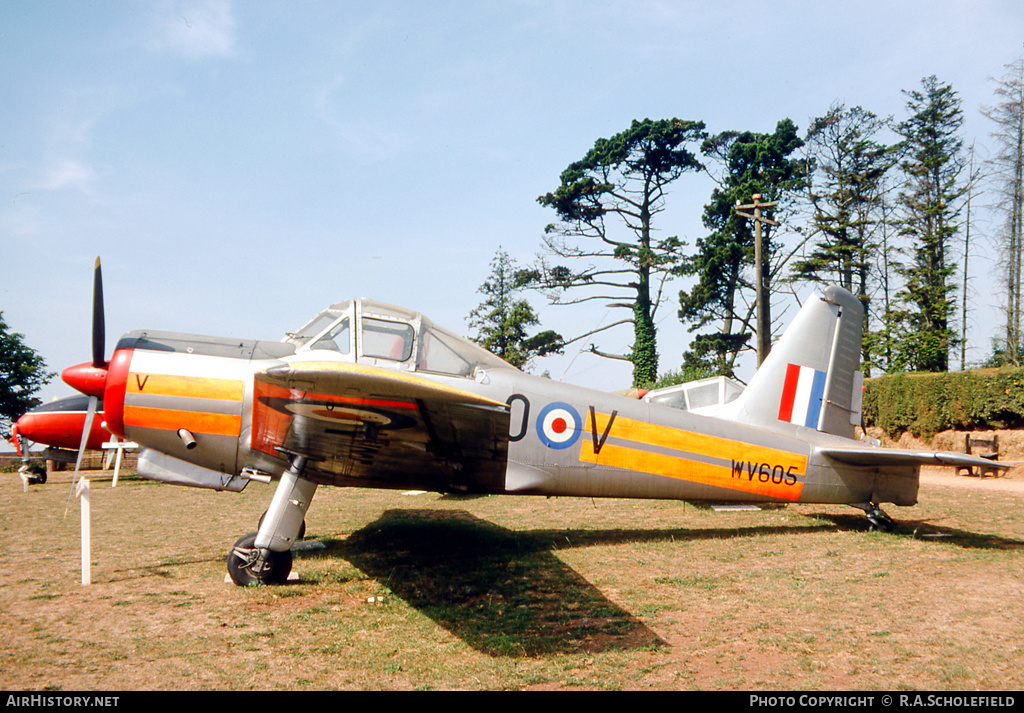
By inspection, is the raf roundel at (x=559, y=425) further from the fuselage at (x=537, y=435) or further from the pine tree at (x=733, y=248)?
the pine tree at (x=733, y=248)

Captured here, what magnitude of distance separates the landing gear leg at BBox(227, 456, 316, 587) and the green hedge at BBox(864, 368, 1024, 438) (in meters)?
19.6

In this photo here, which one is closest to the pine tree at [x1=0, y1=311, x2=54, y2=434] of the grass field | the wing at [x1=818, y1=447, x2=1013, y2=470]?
the grass field

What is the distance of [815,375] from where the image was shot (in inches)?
299

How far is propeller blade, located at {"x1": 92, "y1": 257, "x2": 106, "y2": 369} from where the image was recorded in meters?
5.35

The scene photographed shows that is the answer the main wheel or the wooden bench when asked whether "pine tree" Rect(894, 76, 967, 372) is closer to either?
the wooden bench

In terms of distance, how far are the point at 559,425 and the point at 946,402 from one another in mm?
17791

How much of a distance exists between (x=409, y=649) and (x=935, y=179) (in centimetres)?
3873

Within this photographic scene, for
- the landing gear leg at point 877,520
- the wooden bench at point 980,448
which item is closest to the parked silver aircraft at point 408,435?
the landing gear leg at point 877,520

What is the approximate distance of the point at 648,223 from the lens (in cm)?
3338

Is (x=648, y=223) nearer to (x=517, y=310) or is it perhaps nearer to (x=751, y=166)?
(x=751, y=166)

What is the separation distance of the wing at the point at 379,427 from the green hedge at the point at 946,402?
18.1m

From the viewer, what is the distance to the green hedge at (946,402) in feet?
56.0

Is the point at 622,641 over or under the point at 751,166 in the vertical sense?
under

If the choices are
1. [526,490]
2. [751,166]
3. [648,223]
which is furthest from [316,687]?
[751,166]
